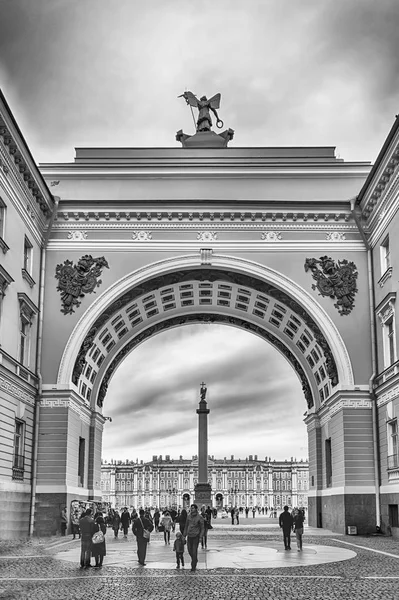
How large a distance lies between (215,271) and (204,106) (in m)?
11.9

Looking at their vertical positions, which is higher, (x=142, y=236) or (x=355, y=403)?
(x=142, y=236)

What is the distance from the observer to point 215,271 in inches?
1508

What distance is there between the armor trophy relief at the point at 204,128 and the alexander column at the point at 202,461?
25.3 meters

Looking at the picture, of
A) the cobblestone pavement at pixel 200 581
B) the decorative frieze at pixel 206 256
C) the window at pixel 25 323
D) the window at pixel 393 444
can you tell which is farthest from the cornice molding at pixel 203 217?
the cobblestone pavement at pixel 200 581

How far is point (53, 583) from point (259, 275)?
2226cm

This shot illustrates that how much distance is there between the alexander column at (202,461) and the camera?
56.7 metres

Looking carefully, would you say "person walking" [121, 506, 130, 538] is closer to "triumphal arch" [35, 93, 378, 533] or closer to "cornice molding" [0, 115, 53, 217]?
"triumphal arch" [35, 93, 378, 533]

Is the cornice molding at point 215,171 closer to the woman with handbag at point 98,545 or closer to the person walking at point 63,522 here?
the person walking at point 63,522

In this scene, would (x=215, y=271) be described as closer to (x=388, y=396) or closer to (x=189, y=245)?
(x=189, y=245)

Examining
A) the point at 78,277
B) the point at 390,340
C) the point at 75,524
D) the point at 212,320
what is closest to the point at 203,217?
the point at 78,277

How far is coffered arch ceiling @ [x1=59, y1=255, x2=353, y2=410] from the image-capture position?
37.3 metres

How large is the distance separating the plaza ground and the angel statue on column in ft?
81.8

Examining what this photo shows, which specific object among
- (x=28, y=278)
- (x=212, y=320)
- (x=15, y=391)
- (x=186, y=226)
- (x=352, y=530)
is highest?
(x=186, y=226)

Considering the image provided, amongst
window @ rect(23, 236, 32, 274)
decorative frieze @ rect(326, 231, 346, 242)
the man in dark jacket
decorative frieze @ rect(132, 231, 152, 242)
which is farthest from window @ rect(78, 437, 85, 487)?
the man in dark jacket
